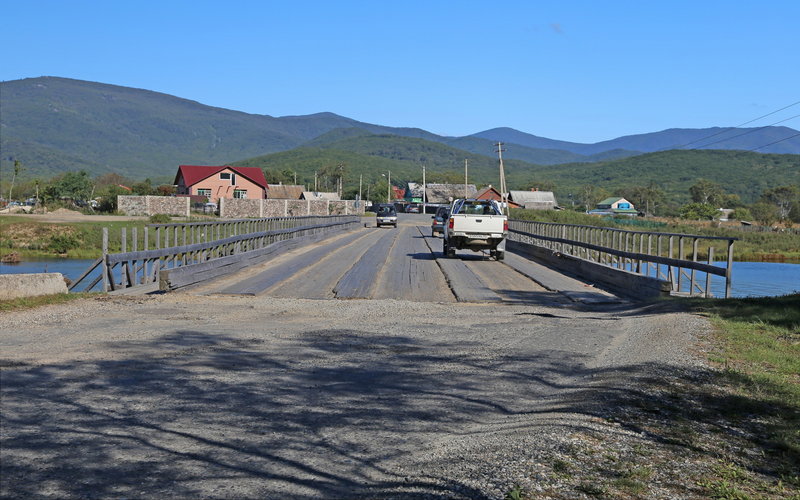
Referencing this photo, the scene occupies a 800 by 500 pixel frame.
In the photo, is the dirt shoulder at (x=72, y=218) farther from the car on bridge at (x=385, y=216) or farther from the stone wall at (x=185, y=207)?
the car on bridge at (x=385, y=216)

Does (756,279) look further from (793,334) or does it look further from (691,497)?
(691,497)

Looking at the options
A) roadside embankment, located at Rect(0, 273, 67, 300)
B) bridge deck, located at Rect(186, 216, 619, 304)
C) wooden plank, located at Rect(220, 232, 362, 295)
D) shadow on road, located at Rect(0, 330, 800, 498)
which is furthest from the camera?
wooden plank, located at Rect(220, 232, 362, 295)

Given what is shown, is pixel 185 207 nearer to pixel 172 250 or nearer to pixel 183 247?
pixel 183 247

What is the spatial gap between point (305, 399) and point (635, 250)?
62.0 feet

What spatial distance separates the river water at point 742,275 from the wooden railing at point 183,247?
942 cm

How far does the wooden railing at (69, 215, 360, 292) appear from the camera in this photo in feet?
57.2

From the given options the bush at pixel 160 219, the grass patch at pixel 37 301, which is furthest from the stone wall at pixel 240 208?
the grass patch at pixel 37 301

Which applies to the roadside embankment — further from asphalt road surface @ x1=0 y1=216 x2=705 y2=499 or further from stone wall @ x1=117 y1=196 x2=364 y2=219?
stone wall @ x1=117 y1=196 x2=364 y2=219

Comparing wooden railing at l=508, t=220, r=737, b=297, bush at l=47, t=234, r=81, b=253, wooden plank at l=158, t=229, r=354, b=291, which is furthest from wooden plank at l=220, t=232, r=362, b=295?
bush at l=47, t=234, r=81, b=253

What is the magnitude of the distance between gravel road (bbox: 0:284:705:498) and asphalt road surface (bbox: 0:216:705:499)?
2cm

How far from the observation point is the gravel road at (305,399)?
17.7ft

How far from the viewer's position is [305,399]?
25.6 ft

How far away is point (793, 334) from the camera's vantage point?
12.2 meters

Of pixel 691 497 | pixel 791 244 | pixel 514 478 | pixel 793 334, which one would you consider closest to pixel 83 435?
pixel 514 478
